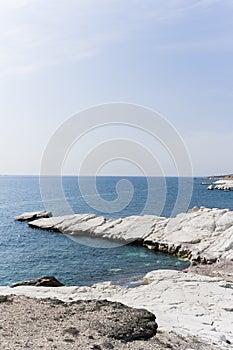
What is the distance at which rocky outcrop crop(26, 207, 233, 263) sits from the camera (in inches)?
1580

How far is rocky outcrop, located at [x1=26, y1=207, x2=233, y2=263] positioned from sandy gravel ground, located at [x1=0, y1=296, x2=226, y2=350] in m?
24.1

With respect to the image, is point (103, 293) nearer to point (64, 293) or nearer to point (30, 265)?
point (64, 293)

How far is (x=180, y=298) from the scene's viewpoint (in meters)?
21.0

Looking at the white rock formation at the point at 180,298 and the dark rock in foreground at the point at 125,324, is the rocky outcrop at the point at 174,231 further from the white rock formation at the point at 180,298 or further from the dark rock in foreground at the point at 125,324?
the dark rock in foreground at the point at 125,324

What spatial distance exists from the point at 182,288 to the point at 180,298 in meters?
2.26

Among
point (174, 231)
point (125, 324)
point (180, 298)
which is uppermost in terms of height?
point (125, 324)

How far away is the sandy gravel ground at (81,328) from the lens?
12047 mm

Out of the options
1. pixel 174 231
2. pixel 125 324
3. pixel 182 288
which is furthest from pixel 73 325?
pixel 174 231

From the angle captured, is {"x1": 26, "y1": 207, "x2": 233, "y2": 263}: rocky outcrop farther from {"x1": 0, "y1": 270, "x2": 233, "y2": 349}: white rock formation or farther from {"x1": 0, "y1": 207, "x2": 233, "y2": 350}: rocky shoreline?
{"x1": 0, "y1": 270, "x2": 233, "y2": 349}: white rock formation

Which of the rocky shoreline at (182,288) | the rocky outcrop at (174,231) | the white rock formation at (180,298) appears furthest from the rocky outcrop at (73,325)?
the rocky outcrop at (174,231)

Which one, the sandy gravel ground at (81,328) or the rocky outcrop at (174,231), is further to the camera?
the rocky outcrop at (174,231)

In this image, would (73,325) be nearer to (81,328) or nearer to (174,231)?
(81,328)

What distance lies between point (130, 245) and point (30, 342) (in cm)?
3692

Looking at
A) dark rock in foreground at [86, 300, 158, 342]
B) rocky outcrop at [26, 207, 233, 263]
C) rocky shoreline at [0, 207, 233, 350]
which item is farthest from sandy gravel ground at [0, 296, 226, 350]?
rocky outcrop at [26, 207, 233, 263]
